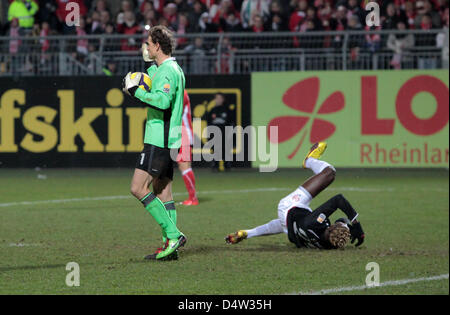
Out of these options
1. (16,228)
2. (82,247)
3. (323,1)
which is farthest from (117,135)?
(82,247)

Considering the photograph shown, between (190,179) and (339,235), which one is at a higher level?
(339,235)

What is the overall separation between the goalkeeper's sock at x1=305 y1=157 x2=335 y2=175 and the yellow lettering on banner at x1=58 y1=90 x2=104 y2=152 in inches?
458

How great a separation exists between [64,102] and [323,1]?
6782 mm

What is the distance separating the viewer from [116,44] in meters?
20.5

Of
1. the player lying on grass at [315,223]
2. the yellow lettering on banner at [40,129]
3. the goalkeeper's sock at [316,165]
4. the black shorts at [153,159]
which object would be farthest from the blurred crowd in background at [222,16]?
the black shorts at [153,159]

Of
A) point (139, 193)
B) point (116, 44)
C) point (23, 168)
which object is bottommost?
point (23, 168)

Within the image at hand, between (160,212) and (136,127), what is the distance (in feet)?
40.7

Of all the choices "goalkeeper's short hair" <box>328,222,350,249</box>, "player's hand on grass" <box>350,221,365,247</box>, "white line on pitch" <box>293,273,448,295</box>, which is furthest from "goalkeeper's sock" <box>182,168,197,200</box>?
"white line on pitch" <box>293,273,448,295</box>

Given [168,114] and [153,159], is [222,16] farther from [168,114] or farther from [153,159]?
[153,159]

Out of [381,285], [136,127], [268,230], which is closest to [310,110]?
[136,127]

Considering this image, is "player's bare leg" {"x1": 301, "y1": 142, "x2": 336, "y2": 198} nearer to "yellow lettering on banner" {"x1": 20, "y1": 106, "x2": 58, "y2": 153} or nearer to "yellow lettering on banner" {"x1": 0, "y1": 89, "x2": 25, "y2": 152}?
"yellow lettering on banner" {"x1": 20, "y1": 106, "x2": 58, "y2": 153}

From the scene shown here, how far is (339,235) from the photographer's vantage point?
896 centimetres

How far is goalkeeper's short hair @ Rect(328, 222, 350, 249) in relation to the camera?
897cm
